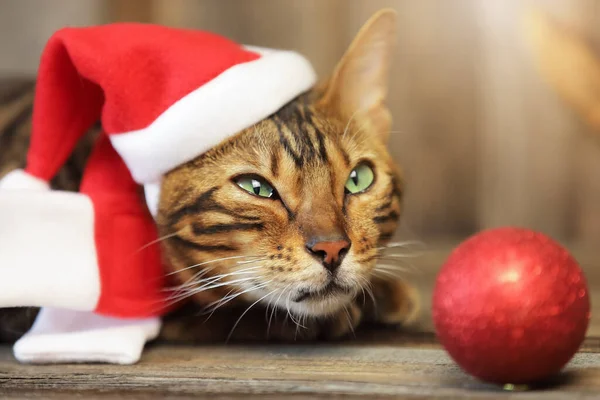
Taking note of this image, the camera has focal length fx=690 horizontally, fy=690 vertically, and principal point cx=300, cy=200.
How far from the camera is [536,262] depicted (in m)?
0.78

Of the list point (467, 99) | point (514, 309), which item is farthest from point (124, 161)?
point (467, 99)

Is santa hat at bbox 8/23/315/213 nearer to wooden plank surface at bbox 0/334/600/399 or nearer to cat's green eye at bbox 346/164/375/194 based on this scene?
cat's green eye at bbox 346/164/375/194

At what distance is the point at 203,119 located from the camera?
1.06 meters

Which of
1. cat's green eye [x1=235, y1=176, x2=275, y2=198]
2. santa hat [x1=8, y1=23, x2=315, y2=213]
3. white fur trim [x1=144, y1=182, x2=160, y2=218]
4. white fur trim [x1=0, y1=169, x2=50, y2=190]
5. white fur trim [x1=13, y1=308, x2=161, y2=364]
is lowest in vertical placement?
white fur trim [x1=13, y1=308, x2=161, y2=364]

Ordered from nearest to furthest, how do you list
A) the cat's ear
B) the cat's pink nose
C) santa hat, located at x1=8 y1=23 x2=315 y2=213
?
the cat's pink nose → santa hat, located at x1=8 y1=23 x2=315 y2=213 → the cat's ear

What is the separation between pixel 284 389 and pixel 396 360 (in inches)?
8.0

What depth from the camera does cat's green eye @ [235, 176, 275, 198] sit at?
1053mm

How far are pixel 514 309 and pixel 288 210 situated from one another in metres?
0.38

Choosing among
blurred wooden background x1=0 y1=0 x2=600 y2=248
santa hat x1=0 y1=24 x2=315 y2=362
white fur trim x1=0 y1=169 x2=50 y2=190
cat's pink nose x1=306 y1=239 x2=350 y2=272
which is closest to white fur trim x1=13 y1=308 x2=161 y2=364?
santa hat x1=0 y1=24 x2=315 y2=362

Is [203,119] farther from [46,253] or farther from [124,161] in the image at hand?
[46,253]

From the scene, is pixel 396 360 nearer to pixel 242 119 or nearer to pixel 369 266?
pixel 369 266

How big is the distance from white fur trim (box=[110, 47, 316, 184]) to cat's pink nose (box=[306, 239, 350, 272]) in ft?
0.80

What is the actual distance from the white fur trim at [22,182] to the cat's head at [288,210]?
21 cm

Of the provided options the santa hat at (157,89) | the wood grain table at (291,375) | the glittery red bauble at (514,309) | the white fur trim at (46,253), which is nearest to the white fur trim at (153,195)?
the santa hat at (157,89)
